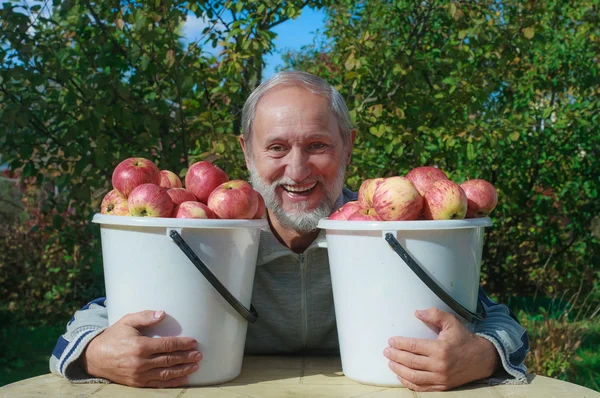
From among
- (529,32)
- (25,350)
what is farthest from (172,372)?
(25,350)

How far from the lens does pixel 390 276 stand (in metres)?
1.61

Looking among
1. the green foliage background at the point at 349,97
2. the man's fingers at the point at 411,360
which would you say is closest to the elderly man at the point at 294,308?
the man's fingers at the point at 411,360

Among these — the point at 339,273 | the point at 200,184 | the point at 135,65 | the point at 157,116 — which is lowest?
the point at 339,273

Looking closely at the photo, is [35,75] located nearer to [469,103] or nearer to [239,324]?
[239,324]

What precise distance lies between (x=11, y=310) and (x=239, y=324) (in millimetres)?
4886

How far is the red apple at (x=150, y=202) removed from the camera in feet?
5.39

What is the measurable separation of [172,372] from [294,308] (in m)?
0.57

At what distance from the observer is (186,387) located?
171 cm

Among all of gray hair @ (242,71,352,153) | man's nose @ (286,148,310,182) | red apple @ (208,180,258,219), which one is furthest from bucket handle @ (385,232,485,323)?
gray hair @ (242,71,352,153)

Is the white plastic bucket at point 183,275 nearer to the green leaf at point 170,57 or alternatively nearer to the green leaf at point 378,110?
the green leaf at point 170,57

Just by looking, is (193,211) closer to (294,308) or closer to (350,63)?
(294,308)

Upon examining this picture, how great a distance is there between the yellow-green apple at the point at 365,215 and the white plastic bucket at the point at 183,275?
253 millimetres

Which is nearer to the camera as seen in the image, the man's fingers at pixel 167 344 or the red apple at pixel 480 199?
the man's fingers at pixel 167 344

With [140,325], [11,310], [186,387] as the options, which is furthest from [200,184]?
[11,310]
